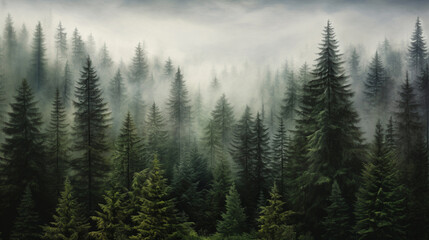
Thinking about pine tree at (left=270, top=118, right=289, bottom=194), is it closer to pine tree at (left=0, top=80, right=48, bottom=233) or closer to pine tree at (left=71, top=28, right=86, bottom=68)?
pine tree at (left=0, top=80, right=48, bottom=233)

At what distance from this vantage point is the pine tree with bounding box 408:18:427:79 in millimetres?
72938

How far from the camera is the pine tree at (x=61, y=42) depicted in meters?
76.6

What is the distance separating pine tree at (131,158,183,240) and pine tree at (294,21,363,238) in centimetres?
978

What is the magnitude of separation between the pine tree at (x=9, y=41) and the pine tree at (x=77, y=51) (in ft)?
43.2

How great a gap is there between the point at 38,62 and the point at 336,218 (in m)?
69.6

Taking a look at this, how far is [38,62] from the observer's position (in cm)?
6650

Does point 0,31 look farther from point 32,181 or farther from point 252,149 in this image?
point 252,149

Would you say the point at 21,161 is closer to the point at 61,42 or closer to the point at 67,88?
the point at 67,88

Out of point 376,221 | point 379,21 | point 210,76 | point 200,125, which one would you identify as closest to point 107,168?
point 376,221

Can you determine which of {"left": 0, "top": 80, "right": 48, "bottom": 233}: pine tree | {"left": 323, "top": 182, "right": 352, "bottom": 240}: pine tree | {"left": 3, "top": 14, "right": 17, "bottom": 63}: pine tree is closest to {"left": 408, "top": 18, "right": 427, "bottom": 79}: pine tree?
{"left": 323, "top": 182, "right": 352, "bottom": 240}: pine tree

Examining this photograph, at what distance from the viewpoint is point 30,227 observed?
2330cm

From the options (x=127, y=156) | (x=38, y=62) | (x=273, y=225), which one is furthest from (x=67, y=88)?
(x=273, y=225)

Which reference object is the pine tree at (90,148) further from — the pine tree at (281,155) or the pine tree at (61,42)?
the pine tree at (61,42)

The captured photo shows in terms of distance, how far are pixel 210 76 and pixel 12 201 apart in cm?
9114
